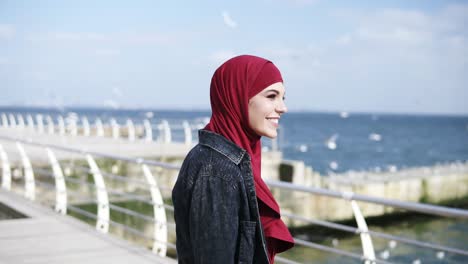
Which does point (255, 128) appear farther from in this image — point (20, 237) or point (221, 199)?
point (20, 237)

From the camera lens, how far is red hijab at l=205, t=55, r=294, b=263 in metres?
1.77

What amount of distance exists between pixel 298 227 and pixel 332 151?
51554mm

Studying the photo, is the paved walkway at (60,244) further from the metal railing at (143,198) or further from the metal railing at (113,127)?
the metal railing at (113,127)

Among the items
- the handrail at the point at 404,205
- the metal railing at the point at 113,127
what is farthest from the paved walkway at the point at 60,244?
the metal railing at the point at 113,127

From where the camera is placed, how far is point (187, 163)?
5.94ft

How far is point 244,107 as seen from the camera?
177cm

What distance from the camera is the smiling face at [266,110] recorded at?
5.92 ft

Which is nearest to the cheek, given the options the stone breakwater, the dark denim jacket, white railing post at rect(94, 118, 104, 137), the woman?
the woman

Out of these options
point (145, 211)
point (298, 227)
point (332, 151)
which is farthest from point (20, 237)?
point (332, 151)

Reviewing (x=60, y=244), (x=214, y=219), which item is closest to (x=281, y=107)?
(x=214, y=219)

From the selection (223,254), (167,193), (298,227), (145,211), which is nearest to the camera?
(223,254)

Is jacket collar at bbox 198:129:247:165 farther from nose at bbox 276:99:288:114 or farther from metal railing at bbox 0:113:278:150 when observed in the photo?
metal railing at bbox 0:113:278:150

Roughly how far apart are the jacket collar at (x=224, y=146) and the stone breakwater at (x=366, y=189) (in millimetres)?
15230

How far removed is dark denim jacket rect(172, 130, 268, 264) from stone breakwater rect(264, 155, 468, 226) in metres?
15.2
